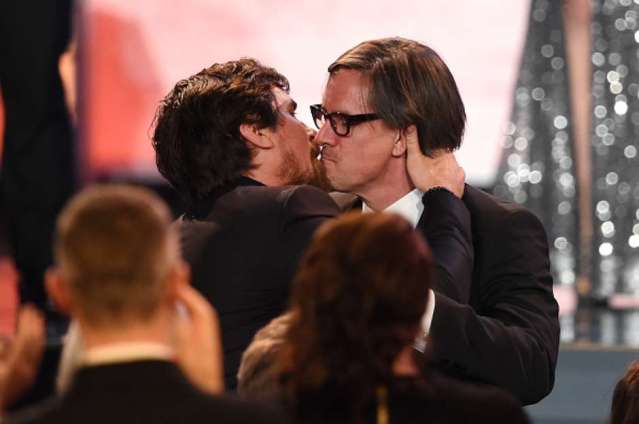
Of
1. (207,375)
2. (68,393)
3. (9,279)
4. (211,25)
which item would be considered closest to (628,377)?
(207,375)

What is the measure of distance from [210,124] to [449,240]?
0.43 m

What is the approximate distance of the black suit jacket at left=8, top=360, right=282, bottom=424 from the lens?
1.25 meters

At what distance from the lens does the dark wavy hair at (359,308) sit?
1370 millimetres

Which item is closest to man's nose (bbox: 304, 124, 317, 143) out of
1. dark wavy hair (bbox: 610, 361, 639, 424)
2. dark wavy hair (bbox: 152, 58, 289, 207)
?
dark wavy hair (bbox: 152, 58, 289, 207)

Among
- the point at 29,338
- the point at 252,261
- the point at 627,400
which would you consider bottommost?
the point at 627,400

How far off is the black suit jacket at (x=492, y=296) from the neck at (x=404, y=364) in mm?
597

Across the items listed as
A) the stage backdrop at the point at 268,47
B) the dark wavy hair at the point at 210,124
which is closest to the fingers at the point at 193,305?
the dark wavy hair at the point at 210,124

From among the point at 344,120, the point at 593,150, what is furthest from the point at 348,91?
the point at 593,150

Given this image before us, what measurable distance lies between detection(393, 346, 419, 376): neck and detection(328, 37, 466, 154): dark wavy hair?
91cm

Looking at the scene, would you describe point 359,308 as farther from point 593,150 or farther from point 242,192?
point 593,150

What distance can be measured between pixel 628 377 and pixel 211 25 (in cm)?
332

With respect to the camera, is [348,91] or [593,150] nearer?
[348,91]

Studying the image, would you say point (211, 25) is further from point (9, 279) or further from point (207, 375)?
point (207, 375)

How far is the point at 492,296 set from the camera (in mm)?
2213
